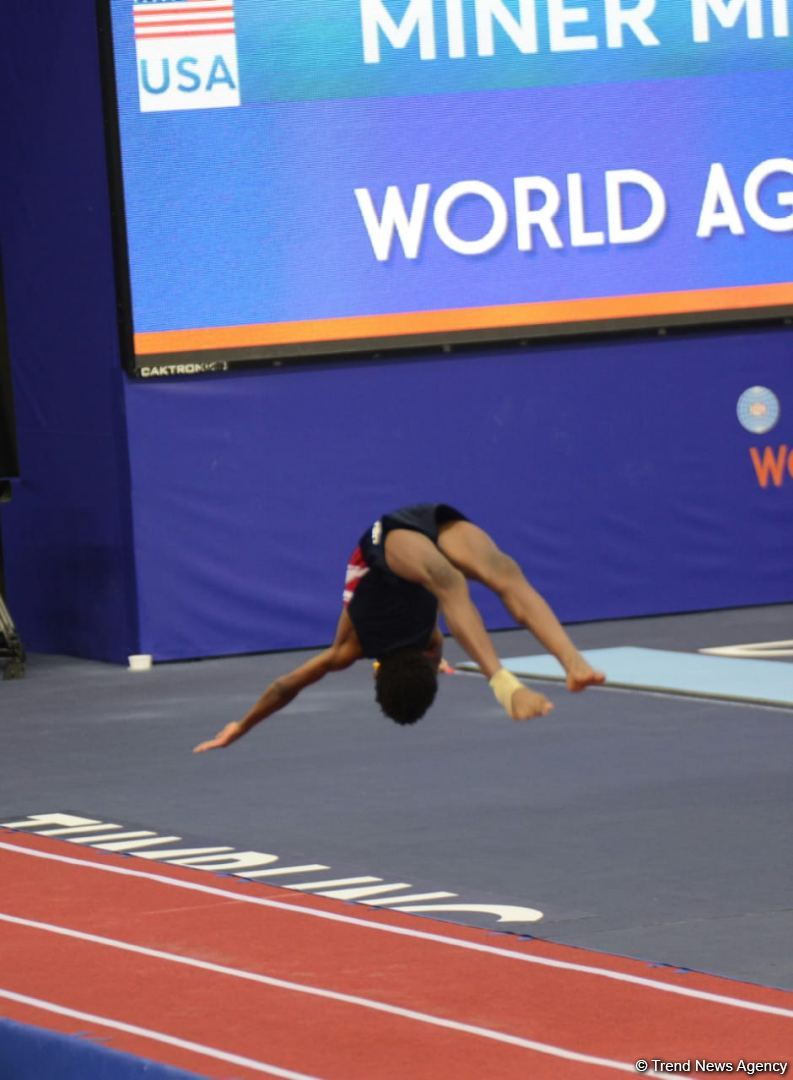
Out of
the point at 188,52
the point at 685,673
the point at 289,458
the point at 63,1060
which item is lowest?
the point at 685,673

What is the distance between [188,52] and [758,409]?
455 cm

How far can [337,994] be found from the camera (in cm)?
677

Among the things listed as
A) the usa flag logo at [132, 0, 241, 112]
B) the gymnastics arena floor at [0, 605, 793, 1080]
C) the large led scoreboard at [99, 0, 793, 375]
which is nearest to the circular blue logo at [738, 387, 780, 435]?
the large led scoreboard at [99, 0, 793, 375]

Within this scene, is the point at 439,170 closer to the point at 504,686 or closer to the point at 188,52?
the point at 188,52

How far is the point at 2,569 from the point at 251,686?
2.80m

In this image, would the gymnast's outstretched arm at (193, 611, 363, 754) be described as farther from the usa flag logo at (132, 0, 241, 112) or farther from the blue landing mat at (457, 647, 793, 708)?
the usa flag logo at (132, 0, 241, 112)

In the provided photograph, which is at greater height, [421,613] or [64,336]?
[64,336]

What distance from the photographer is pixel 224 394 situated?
565 inches

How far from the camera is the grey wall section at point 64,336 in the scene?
1427cm

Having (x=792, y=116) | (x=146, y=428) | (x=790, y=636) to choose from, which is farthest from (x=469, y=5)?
(x=790, y=636)

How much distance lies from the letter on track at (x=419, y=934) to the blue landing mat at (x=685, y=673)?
4349 millimetres

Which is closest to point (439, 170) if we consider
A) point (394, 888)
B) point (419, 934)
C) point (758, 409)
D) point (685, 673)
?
point (758, 409)

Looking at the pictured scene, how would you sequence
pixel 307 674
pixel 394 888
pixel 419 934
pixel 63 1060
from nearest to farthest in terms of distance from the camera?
pixel 63 1060 < pixel 419 934 < pixel 307 674 < pixel 394 888

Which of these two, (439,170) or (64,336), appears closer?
(439,170)
